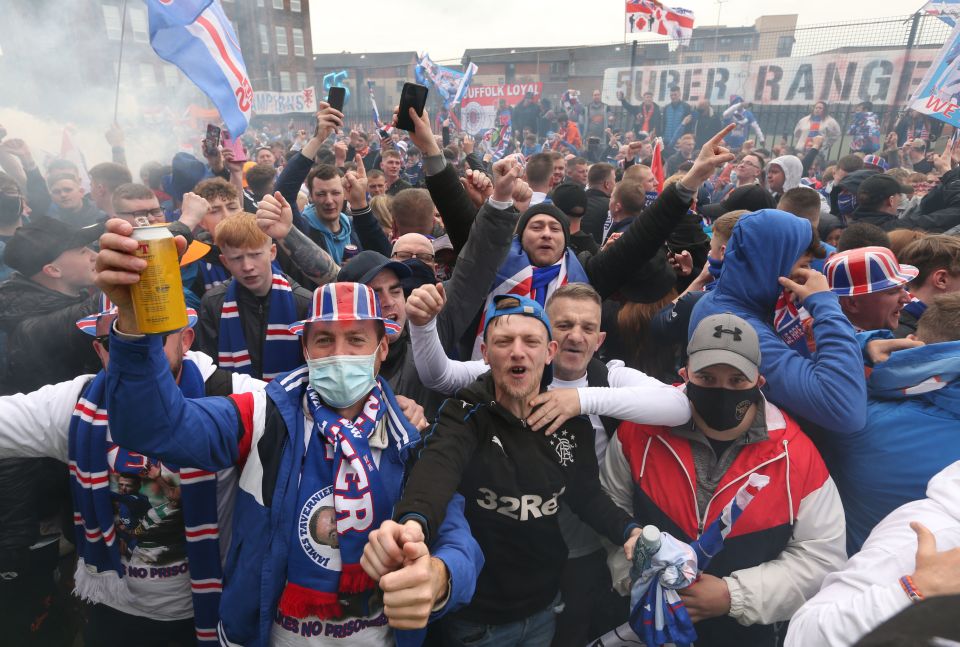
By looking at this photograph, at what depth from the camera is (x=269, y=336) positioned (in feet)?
10.6

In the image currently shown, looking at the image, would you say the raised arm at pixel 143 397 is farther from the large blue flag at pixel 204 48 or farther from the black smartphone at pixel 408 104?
the large blue flag at pixel 204 48

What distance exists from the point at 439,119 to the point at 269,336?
19735 millimetres

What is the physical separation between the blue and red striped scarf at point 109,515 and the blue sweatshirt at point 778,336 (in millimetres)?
2374

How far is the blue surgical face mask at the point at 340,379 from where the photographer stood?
6.36 feet

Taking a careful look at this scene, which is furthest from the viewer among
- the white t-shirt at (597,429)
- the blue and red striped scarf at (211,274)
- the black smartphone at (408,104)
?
the blue and red striped scarf at (211,274)

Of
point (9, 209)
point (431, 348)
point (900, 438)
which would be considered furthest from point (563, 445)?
point (9, 209)

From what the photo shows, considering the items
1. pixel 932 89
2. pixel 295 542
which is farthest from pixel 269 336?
pixel 932 89

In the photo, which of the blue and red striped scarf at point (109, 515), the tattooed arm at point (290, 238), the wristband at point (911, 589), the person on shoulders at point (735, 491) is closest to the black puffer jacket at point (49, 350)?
the blue and red striped scarf at point (109, 515)

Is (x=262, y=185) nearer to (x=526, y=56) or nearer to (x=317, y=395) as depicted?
(x=317, y=395)

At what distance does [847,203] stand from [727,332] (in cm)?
538

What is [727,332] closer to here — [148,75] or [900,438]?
[900,438]

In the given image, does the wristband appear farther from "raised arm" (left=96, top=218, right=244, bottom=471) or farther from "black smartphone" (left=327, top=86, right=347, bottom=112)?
"black smartphone" (left=327, top=86, right=347, bottom=112)

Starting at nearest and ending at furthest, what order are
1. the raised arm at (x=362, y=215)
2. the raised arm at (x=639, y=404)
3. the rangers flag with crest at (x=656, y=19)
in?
the raised arm at (x=639, y=404) → the raised arm at (x=362, y=215) → the rangers flag with crest at (x=656, y=19)

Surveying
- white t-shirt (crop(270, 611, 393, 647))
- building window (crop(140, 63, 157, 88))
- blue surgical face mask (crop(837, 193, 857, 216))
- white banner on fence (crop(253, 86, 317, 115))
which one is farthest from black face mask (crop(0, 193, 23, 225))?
building window (crop(140, 63, 157, 88))
